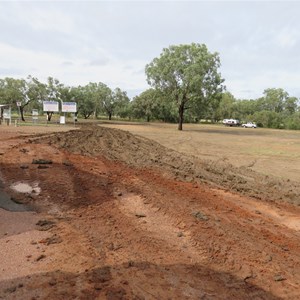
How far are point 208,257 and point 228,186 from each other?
174 inches

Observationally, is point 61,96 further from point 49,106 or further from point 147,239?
point 147,239

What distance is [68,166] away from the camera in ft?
30.9

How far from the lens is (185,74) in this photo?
36.9 metres

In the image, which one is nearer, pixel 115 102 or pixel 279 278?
pixel 279 278

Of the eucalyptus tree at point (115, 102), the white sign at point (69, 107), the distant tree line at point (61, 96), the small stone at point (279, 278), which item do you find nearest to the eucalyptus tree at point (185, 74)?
the white sign at point (69, 107)

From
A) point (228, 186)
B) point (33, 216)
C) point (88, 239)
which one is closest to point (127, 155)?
point (228, 186)

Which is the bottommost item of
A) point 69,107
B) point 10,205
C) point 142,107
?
point 10,205

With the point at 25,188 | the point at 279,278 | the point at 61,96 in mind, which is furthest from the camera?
the point at 61,96

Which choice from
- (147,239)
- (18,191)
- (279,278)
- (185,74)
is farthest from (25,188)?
(185,74)

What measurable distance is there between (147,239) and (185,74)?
34133 mm

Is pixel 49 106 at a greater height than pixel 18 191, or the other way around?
pixel 49 106

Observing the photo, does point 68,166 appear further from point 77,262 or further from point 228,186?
point 77,262

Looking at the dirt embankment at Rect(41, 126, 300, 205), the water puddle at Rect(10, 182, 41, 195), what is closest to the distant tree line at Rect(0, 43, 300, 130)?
the dirt embankment at Rect(41, 126, 300, 205)

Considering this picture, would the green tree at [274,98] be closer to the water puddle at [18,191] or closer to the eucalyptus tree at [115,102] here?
the eucalyptus tree at [115,102]
